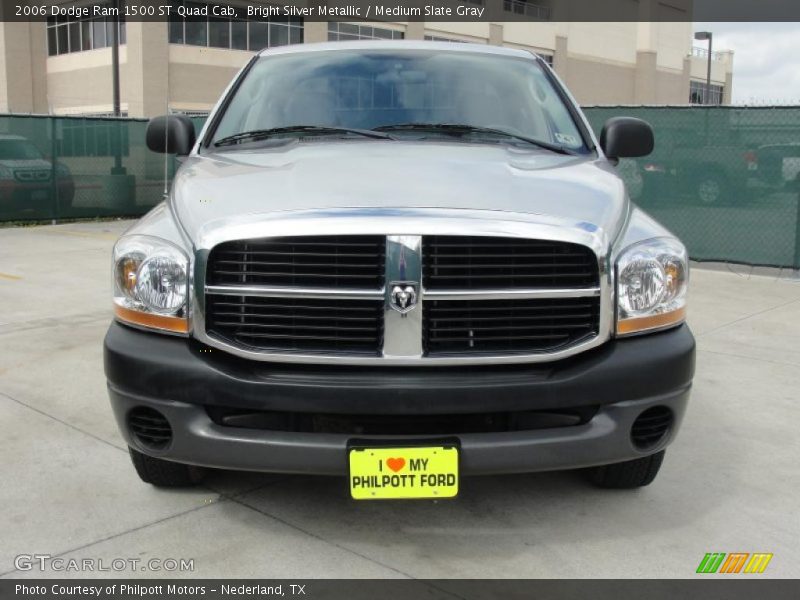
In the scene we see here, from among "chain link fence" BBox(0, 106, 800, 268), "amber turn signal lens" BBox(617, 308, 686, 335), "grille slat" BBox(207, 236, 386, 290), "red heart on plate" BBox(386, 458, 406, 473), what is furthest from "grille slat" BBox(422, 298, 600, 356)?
"chain link fence" BBox(0, 106, 800, 268)

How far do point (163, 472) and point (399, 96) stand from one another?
204cm

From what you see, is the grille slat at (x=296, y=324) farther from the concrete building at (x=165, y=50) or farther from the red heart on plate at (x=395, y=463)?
the concrete building at (x=165, y=50)

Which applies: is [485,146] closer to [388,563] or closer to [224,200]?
[224,200]

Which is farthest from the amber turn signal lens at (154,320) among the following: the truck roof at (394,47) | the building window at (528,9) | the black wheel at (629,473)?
the building window at (528,9)

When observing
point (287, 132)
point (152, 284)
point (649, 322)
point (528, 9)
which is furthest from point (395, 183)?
point (528, 9)

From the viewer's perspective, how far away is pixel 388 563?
311cm

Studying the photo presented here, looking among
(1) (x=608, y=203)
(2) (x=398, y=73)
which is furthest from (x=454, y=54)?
(1) (x=608, y=203)

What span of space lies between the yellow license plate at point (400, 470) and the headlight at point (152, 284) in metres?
0.76

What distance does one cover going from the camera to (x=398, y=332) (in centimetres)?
290

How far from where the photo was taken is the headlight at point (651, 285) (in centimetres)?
305

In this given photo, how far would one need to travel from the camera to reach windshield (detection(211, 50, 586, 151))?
13.8ft

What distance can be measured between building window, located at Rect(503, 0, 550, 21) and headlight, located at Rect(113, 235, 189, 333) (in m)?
48.9

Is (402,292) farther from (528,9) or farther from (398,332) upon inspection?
Answer: (528,9)

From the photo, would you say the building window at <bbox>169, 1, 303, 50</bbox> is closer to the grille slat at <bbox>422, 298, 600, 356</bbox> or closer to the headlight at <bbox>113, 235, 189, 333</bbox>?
the headlight at <bbox>113, 235, 189, 333</bbox>
